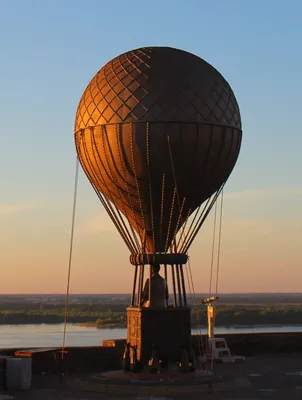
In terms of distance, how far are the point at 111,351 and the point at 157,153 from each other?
363 inches

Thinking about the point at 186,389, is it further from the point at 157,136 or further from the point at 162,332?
the point at 157,136

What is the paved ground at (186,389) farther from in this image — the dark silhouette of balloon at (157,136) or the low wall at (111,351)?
the dark silhouette of balloon at (157,136)

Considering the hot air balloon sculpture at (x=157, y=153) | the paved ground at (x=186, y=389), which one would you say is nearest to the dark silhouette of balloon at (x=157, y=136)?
the hot air balloon sculpture at (x=157, y=153)

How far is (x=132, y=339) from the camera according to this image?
32.7 metres

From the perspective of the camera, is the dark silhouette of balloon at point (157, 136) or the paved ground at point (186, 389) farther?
the dark silhouette of balloon at point (157, 136)

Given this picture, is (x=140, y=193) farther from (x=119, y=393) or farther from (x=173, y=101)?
(x=119, y=393)

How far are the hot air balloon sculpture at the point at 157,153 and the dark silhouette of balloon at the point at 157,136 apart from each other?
0.04 metres

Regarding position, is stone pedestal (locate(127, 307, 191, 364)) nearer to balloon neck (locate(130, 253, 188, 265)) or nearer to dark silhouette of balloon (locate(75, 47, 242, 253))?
balloon neck (locate(130, 253, 188, 265))

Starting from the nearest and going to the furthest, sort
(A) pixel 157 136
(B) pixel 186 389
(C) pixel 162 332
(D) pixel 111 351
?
(B) pixel 186 389 < (A) pixel 157 136 < (C) pixel 162 332 < (D) pixel 111 351

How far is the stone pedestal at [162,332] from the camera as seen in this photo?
105 feet

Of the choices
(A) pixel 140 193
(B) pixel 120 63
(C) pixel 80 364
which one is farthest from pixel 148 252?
(B) pixel 120 63

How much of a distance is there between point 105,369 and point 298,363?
8.47 metres

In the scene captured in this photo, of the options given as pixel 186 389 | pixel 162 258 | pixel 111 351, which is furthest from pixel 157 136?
pixel 111 351

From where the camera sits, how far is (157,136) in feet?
105
